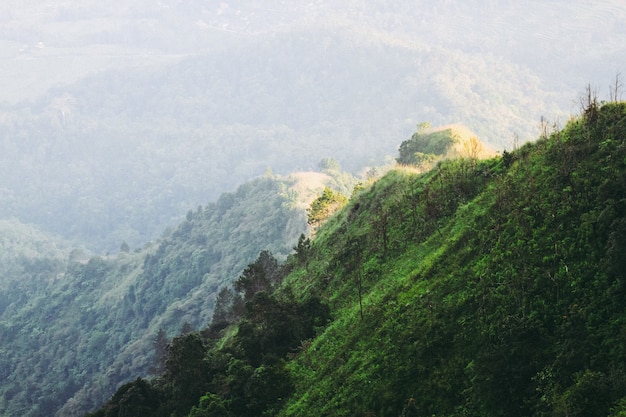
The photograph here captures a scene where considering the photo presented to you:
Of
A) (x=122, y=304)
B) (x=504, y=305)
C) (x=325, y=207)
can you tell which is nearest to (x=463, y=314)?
(x=504, y=305)

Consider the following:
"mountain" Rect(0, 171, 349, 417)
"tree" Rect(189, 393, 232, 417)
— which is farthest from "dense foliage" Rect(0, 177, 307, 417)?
"tree" Rect(189, 393, 232, 417)

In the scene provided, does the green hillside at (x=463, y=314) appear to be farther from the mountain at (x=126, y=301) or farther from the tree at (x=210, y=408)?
the mountain at (x=126, y=301)

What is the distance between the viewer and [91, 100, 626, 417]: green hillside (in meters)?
19.7

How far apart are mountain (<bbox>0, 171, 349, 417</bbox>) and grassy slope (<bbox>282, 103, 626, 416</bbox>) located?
5651cm

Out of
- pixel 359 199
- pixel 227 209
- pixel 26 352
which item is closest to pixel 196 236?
pixel 227 209

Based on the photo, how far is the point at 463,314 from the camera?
22.6 meters

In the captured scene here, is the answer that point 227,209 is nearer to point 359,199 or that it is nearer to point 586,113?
point 359,199

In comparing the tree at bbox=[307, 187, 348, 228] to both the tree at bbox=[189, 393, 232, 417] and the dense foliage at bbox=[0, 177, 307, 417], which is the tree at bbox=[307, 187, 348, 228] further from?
the tree at bbox=[189, 393, 232, 417]

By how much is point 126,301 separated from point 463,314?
117373 mm

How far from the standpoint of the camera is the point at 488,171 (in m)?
→ 31.2

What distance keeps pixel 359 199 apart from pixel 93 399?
6283 cm

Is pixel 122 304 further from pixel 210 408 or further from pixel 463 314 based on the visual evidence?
pixel 463 314

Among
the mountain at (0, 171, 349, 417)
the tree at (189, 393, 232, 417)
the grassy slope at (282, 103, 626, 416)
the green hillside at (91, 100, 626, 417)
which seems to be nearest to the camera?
the grassy slope at (282, 103, 626, 416)

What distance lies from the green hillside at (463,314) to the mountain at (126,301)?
169 feet
